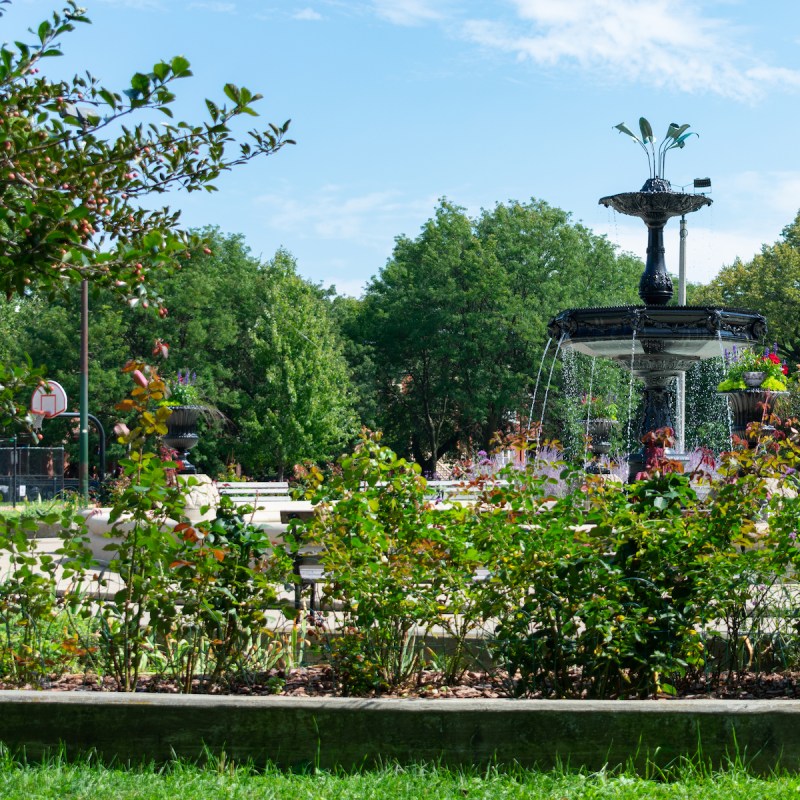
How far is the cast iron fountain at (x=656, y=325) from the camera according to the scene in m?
12.6

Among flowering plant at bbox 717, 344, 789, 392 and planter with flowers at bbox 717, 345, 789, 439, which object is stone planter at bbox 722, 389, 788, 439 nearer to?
planter with flowers at bbox 717, 345, 789, 439

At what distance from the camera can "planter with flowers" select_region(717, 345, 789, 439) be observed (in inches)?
598

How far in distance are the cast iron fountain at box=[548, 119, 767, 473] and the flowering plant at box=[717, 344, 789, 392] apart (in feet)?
3.68

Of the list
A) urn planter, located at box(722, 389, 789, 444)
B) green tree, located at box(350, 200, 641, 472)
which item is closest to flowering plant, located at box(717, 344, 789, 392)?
urn planter, located at box(722, 389, 789, 444)

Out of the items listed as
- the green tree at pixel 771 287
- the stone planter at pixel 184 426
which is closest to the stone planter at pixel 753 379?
the stone planter at pixel 184 426

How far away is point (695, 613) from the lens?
15.1 ft

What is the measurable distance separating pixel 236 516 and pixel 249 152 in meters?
1.79

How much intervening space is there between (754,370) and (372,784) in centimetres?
1280

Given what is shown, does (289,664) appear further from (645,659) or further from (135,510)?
(645,659)

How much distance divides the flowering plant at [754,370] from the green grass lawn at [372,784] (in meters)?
11.5

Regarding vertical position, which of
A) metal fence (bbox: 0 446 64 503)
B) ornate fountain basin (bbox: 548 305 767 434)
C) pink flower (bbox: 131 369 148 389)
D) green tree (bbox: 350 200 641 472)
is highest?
green tree (bbox: 350 200 641 472)

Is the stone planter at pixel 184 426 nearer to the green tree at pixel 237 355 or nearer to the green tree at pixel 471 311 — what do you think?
the green tree at pixel 237 355

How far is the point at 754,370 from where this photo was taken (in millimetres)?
15516

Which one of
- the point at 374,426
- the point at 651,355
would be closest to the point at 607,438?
the point at 651,355
